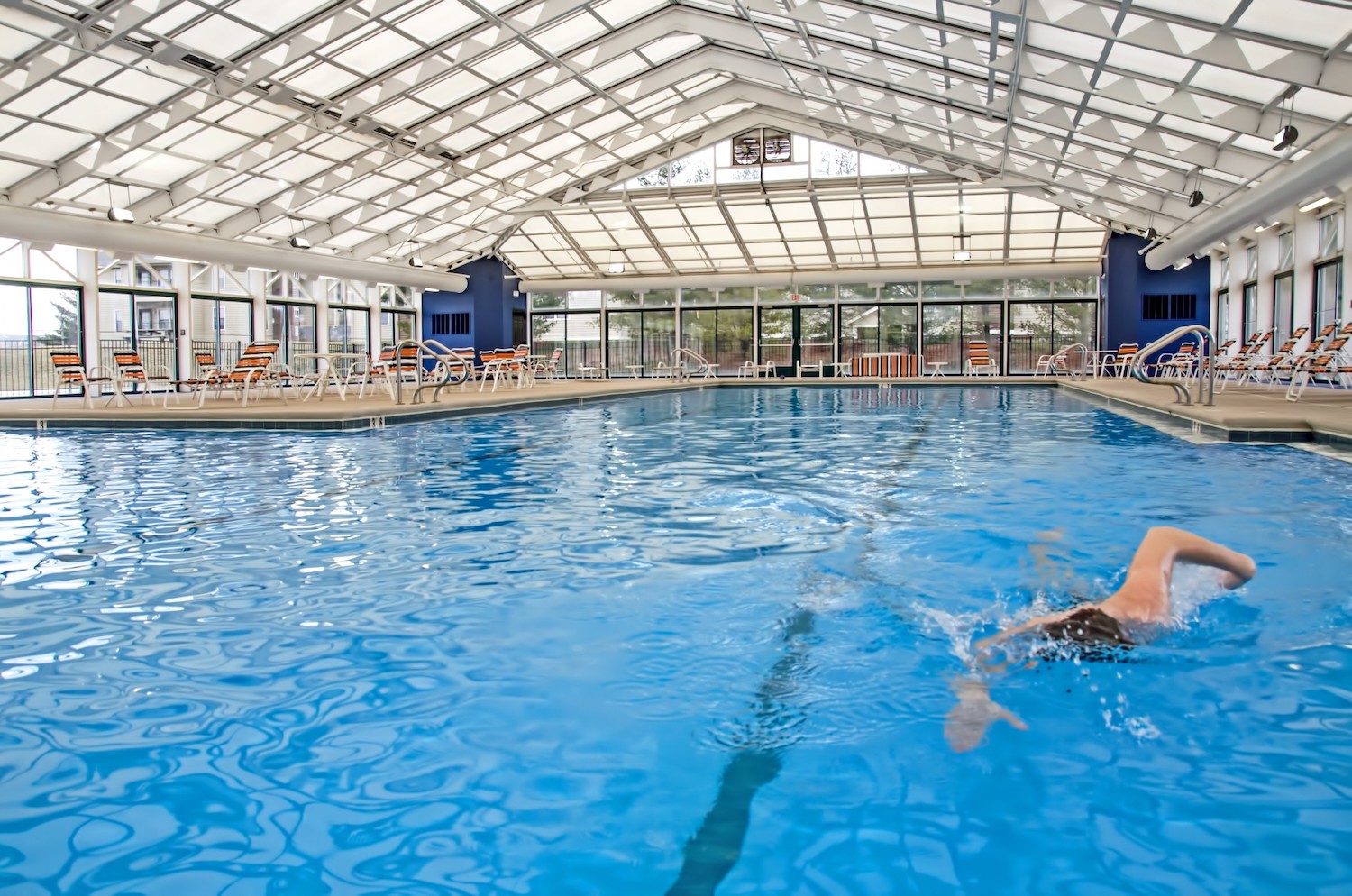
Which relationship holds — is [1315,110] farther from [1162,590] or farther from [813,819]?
[813,819]

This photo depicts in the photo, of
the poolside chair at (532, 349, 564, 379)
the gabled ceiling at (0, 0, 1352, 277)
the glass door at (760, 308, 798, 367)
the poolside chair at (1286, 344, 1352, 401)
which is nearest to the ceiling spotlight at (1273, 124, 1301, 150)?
the gabled ceiling at (0, 0, 1352, 277)

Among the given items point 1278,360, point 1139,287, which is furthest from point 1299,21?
point 1139,287

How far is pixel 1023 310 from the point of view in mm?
24984

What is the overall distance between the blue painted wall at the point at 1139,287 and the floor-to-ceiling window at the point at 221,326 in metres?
18.5

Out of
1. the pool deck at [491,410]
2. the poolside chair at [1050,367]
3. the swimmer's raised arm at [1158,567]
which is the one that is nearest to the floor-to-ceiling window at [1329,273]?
the pool deck at [491,410]

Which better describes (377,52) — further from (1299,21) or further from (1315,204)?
(1315,204)

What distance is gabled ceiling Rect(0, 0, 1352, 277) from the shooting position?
10.8m

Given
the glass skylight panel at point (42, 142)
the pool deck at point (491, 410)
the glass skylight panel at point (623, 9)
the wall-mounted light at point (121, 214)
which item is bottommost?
the pool deck at point (491, 410)

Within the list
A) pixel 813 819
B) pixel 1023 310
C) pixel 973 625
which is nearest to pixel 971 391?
pixel 1023 310

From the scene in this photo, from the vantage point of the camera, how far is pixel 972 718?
2.30 meters

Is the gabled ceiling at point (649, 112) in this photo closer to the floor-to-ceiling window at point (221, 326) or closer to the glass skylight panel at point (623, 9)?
the glass skylight panel at point (623, 9)

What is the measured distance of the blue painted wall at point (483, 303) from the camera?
26938mm

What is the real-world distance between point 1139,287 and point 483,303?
1603cm

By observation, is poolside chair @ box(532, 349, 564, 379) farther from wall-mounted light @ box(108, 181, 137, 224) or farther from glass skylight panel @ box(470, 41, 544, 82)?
wall-mounted light @ box(108, 181, 137, 224)
